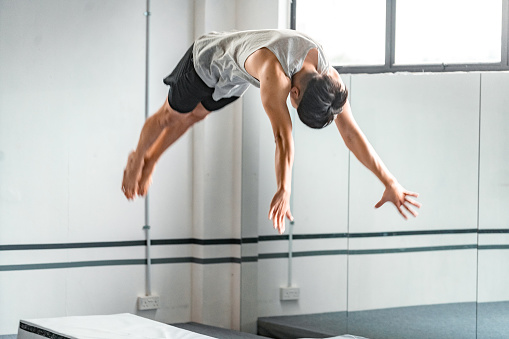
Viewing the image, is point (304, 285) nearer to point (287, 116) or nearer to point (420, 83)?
point (420, 83)

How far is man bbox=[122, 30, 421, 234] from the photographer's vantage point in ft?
8.41

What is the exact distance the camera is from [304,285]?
516cm

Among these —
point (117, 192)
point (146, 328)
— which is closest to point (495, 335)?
point (146, 328)

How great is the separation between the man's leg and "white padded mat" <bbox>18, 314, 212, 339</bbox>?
686 millimetres

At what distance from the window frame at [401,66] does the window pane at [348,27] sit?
1.8 inches

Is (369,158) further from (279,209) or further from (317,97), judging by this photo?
(279,209)

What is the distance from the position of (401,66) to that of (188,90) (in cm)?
228

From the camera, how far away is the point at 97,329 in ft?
11.9

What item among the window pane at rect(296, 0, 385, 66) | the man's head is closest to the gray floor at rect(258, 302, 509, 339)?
the window pane at rect(296, 0, 385, 66)

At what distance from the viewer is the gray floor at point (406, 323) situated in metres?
4.27

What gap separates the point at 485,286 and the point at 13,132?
3.20 meters

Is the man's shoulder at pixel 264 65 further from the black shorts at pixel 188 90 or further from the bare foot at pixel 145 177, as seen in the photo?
the bare foot at pixel 145 177

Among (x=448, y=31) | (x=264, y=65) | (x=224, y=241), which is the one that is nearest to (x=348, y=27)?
(x=448, y=31)

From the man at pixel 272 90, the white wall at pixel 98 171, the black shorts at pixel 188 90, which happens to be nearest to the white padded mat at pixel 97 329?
the man at pixel 272 90
